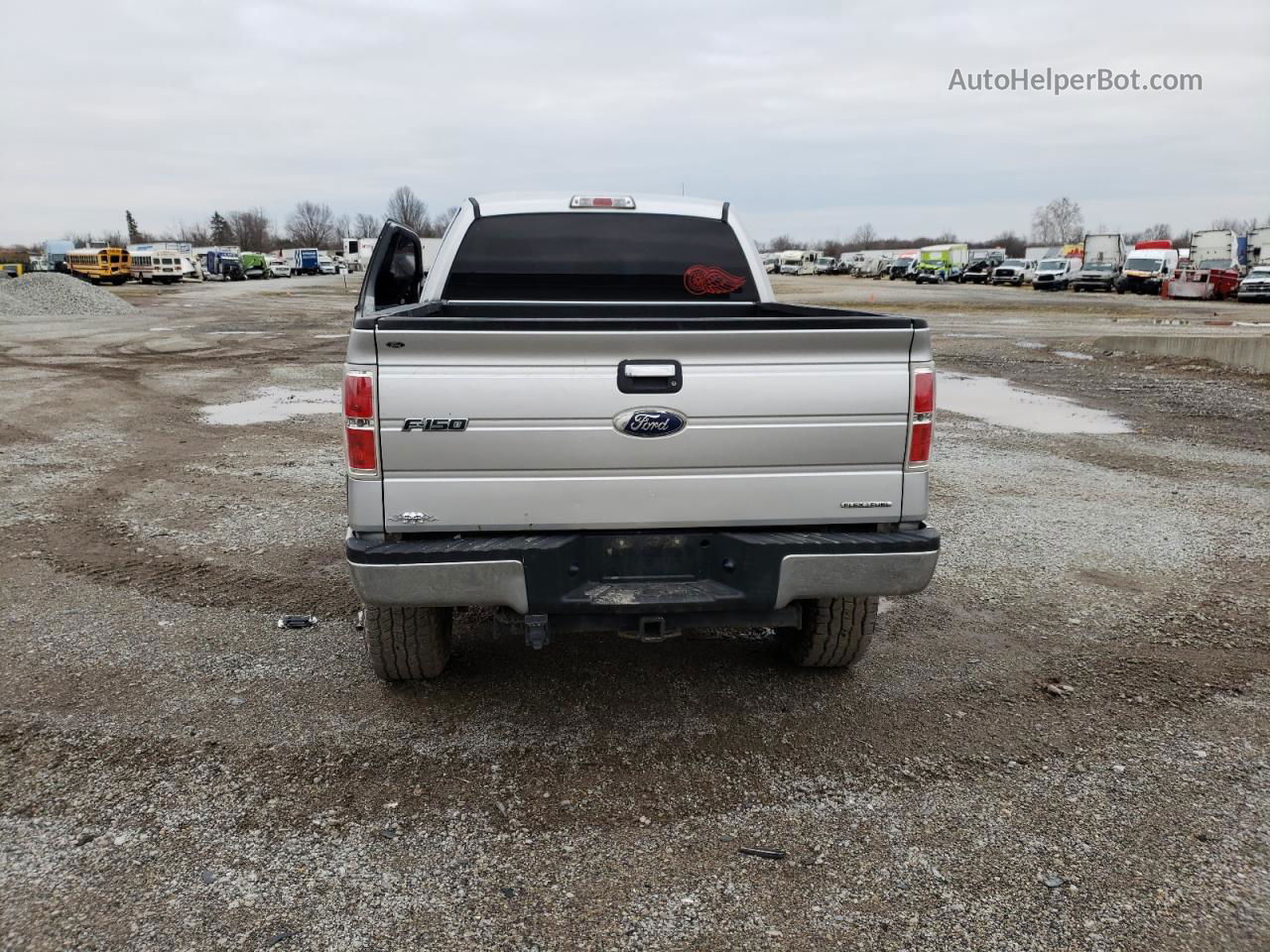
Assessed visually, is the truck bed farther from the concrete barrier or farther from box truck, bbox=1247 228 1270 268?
box truck, bbox=1247 228 1270 268

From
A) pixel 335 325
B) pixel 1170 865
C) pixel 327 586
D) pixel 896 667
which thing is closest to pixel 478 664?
pixel 327 586

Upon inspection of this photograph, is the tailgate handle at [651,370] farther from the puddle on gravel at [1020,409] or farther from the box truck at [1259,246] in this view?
the box truck at [1259,246]

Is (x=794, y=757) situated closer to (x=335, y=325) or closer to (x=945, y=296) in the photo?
(x=335, y=325)

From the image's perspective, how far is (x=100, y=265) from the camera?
57.6m

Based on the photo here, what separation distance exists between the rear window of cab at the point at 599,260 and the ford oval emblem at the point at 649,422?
7.70 feet

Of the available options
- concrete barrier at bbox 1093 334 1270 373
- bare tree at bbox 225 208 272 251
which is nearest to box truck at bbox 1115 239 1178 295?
concrete barrier at bbox 1093 334 1270 373

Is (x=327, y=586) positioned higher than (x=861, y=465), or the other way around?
(x=861, y=465)

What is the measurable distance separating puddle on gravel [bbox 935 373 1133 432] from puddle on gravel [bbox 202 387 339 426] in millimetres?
7992

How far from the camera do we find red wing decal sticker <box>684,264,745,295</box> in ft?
18.1

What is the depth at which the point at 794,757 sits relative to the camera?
3.61m

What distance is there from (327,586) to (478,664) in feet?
4.89

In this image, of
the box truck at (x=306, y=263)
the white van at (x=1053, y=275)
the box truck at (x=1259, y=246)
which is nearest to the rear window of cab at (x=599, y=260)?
the white van at (x=1053, y=275)

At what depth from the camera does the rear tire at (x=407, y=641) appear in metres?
3.78

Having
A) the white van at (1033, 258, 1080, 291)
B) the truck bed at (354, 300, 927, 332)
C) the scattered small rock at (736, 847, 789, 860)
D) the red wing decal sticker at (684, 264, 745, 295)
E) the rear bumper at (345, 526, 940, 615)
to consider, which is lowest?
the scattered small rock at (736, 847, 789, 860)
